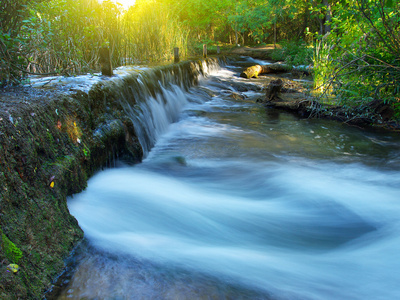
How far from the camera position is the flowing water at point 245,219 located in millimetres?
2191

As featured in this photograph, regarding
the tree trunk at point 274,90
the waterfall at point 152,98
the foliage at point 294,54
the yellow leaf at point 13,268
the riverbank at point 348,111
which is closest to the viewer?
the yellow leaf at point 13,268

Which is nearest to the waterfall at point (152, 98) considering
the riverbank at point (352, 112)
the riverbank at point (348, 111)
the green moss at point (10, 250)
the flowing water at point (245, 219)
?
the flowing water at point (245, 219)

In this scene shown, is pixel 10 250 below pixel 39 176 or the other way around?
below

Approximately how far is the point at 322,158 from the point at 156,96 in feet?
12.7

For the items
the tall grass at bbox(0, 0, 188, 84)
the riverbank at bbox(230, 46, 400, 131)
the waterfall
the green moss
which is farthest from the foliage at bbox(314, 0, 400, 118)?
the green moss

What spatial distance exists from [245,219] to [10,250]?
2146 mm

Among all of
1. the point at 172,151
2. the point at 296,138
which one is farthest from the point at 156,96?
the point at 296,138

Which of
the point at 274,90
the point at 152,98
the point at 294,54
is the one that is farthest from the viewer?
the point at 294,54

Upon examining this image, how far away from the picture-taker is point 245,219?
3271 mm

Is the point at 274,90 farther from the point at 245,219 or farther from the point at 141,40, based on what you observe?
the point at 245,219

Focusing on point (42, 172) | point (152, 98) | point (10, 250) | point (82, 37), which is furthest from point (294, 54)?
point (10, 250)

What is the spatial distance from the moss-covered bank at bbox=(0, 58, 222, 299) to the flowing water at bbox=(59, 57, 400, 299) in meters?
0.21

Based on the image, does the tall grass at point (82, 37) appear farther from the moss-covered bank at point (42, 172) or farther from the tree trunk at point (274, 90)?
the tree trunk at point (274, 90)

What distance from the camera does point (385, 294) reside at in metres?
2.19
